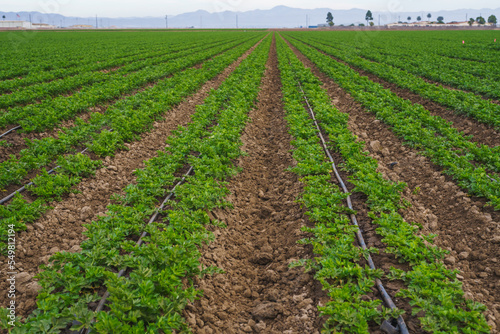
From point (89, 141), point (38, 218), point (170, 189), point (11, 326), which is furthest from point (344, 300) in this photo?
point (89, 141)

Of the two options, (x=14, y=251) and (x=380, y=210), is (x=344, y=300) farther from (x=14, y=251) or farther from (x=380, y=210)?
(x=14, y=251)

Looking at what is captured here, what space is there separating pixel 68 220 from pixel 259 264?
11.4ft

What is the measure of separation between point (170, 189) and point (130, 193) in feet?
2.73

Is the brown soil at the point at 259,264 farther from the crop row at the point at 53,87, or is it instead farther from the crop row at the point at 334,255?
the crop row at the point at 53,87

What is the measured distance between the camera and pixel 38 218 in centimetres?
588

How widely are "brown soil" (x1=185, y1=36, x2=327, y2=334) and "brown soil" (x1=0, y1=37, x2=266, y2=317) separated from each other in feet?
7.29

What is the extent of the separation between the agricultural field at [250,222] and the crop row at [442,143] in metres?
0.05

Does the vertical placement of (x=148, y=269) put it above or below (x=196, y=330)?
above

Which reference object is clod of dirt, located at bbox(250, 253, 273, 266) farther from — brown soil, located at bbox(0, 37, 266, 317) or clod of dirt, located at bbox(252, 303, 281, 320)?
brown soil, located at bbox(0, 37, 266, 317)

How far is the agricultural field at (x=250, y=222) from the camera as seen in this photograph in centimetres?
390

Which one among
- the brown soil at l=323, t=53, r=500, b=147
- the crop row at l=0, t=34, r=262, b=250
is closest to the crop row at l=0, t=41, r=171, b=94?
the crop row at l=0, t=34, r=262, b=250

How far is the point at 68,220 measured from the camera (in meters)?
6.11

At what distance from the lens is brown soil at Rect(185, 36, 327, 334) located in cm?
425

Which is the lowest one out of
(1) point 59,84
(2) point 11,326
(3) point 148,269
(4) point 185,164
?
(2) point 11,326
